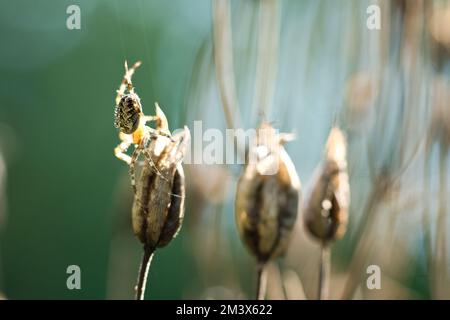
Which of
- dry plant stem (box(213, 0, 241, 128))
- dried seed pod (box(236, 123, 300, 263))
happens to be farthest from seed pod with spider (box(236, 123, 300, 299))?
dry plant stem (box(213, 0, 241, 128))

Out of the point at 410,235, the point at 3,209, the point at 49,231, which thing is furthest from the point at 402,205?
the point at 49,231

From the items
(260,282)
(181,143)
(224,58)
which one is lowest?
(260,282)

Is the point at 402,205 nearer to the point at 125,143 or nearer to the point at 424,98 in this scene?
the point at 424,98

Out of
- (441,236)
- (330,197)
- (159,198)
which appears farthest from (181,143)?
(441,236)

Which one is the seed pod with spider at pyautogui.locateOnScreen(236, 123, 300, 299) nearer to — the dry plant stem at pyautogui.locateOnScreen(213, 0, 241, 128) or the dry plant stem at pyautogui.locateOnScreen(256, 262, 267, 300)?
the dry plant stem at pyautogui.locateOnScreen(256, 262, 267, 300)

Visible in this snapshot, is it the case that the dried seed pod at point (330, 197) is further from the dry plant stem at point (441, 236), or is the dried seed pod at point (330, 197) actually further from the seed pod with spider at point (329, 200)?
the dry plant stem at point (441, 236)

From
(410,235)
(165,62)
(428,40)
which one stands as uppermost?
(165,62)

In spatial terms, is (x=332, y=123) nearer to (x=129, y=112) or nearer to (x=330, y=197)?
(x=330, y=197)
